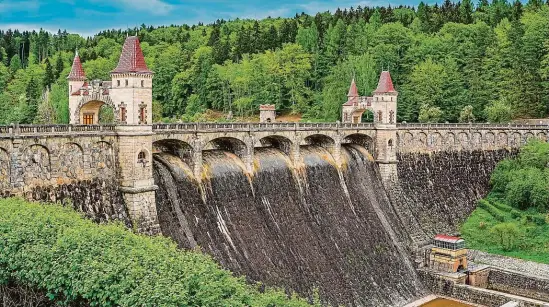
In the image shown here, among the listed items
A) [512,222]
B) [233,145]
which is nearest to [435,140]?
[512,222]

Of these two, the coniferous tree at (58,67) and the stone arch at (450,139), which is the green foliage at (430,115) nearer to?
the stone arch at (450,139)

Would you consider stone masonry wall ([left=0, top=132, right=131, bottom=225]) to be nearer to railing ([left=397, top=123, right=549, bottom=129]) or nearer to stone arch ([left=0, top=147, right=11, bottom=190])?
stone arch ([left=0, top=147, right=11, bottom=190])

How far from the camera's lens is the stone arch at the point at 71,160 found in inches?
1359

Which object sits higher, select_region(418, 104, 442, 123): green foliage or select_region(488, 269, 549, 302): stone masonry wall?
select_region(418, 104, 442, 123): green foliage

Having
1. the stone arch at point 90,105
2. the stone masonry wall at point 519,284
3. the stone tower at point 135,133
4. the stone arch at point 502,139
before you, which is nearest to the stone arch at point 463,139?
the stone arch at point 502,139

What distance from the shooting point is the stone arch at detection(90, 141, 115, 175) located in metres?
36.2

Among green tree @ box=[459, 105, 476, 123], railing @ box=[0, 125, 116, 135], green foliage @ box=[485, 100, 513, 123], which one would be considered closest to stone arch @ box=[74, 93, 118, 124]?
railing @ box=[0, 125, 116, 135]

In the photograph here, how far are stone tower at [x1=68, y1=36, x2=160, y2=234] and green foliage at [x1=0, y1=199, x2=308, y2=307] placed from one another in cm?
1020

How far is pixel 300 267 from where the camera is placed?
45.1 meters

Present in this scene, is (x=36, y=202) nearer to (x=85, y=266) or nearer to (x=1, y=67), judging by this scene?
(x=85, y=266)

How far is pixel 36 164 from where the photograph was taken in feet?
108

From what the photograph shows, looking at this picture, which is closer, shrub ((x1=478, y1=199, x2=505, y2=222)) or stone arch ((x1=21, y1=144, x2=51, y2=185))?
stone arch ((x1=21, y1=144, x2=51, y2=185))

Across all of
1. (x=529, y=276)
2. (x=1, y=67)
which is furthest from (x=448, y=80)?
(x=1, y=67)

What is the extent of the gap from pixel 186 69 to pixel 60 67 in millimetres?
30691
